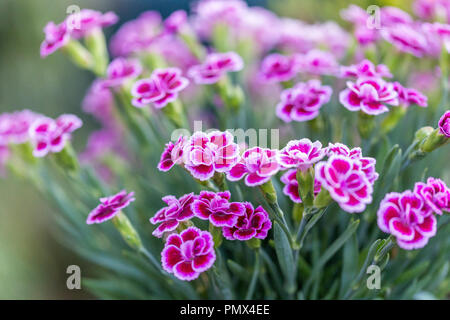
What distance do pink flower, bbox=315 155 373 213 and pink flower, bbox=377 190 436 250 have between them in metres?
0.03

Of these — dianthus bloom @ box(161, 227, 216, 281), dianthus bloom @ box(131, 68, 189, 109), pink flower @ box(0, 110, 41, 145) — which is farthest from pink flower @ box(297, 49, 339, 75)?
pink flower @ box(0, 110, 41, 145)

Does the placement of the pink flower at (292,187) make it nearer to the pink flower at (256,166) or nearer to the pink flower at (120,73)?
the pink flower at (256,166)

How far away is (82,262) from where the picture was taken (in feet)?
3.18

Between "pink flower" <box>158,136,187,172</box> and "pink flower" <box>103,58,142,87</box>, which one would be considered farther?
"pink flower" <box>103,58,142,87</box>

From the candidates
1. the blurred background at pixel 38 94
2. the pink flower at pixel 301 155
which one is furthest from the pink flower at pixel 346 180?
the blurred background at pixel 38 94

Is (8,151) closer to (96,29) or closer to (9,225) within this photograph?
(96,29)

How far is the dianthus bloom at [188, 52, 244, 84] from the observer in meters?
0.50

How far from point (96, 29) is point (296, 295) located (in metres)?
0.46

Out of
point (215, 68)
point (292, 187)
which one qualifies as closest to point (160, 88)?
point (215, 68)

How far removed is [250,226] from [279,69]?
9.9 inches

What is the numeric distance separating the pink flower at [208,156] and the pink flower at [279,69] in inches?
8.2

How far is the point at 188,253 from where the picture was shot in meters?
0.36

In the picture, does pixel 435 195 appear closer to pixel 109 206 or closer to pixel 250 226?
pixel 250 226

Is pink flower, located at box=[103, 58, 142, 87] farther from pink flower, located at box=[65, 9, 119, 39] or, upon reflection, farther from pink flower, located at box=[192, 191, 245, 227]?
pink flower, located at box=[192, 191, 245, 227]
